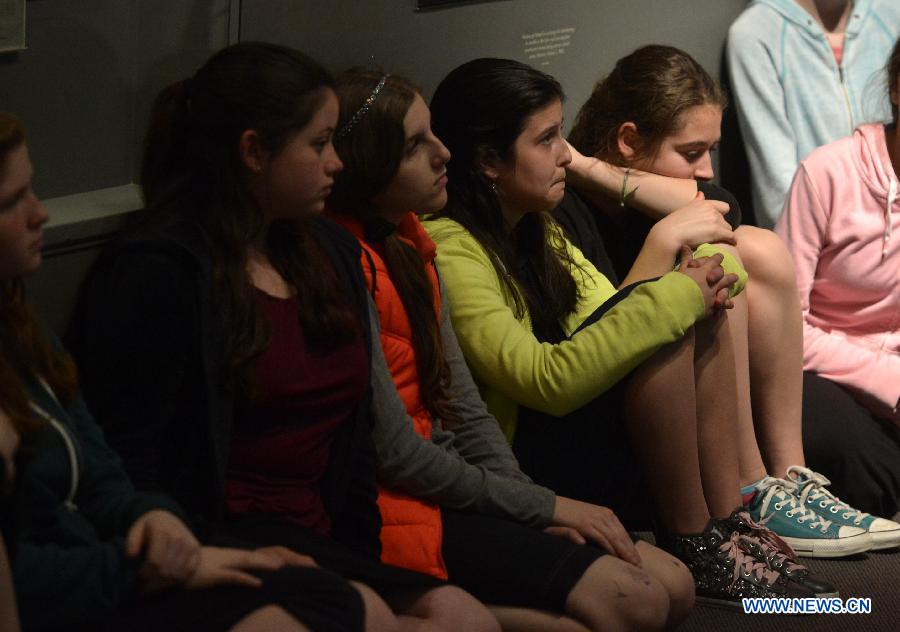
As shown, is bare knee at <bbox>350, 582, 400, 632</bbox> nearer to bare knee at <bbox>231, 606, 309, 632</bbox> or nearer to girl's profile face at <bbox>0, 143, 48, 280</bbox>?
bare knee at <bbox>231, 606, 309, 632</bbox>

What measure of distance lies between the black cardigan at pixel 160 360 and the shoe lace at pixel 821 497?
1364 millimetres

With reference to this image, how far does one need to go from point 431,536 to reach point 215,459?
16.2 inches

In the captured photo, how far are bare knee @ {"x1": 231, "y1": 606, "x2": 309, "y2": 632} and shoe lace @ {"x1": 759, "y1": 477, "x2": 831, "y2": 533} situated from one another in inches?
50.7

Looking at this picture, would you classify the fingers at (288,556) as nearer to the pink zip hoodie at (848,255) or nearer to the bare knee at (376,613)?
the bare knee at (376,613)

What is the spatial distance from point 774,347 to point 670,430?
54 cm

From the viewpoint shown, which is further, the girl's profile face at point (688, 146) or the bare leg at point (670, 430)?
the girl's profile face at point (688, 146)

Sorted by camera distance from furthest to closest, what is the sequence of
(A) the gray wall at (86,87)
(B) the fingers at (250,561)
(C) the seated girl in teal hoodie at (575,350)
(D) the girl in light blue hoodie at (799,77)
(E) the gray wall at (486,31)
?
(D) the girl in light blue hoodie at (799,77) < (E) the gray wall at (486,31) < (C) the seated girl in teal hoodie at (575,350) < (A) the gray wall at (86,87) < (B) the fingers at (250,561)

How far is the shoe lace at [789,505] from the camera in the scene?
8.04ft

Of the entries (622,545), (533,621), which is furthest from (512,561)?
(622,545)

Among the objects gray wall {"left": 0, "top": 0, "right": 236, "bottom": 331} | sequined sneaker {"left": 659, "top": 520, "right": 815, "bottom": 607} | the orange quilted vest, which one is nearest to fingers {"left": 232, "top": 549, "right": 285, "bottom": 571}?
the orange quilted vest

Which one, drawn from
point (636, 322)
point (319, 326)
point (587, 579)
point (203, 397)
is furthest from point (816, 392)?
point (203, 397)

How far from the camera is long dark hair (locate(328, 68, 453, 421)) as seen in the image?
1.96 meters

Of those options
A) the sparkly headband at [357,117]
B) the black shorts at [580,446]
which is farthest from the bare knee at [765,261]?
the sparkly headband at [357,117]

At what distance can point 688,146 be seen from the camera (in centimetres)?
265
